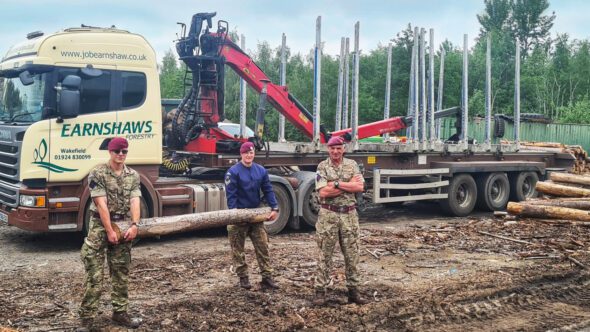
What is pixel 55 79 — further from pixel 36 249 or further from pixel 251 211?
pixel 251 211

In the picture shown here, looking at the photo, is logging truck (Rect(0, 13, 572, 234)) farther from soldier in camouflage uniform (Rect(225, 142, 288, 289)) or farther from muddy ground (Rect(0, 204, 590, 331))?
soldier in camouflage uniform (Rect(225, 142, 288, 289))

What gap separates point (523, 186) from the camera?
1516cm

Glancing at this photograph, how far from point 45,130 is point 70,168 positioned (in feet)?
2.09

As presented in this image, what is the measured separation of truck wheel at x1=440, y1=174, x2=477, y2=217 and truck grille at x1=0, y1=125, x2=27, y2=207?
8.91 m

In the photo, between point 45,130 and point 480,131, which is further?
point 480,131

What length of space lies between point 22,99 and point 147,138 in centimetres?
185

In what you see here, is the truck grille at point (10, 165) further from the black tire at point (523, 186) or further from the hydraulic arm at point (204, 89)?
the black tire at point (523, 186)

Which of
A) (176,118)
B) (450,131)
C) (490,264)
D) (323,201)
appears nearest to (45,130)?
(176,118)

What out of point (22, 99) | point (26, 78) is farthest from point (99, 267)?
point (22, 99)

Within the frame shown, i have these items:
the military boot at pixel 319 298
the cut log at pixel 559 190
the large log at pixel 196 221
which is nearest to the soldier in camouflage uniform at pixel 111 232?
the large log at pixel 196 221

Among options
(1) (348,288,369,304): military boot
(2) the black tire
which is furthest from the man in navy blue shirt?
(2) the black tire

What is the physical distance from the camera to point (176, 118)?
10.9 m

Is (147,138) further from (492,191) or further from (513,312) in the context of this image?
(492,191)

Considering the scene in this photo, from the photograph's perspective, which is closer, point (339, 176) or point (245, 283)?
point (339, 176)
